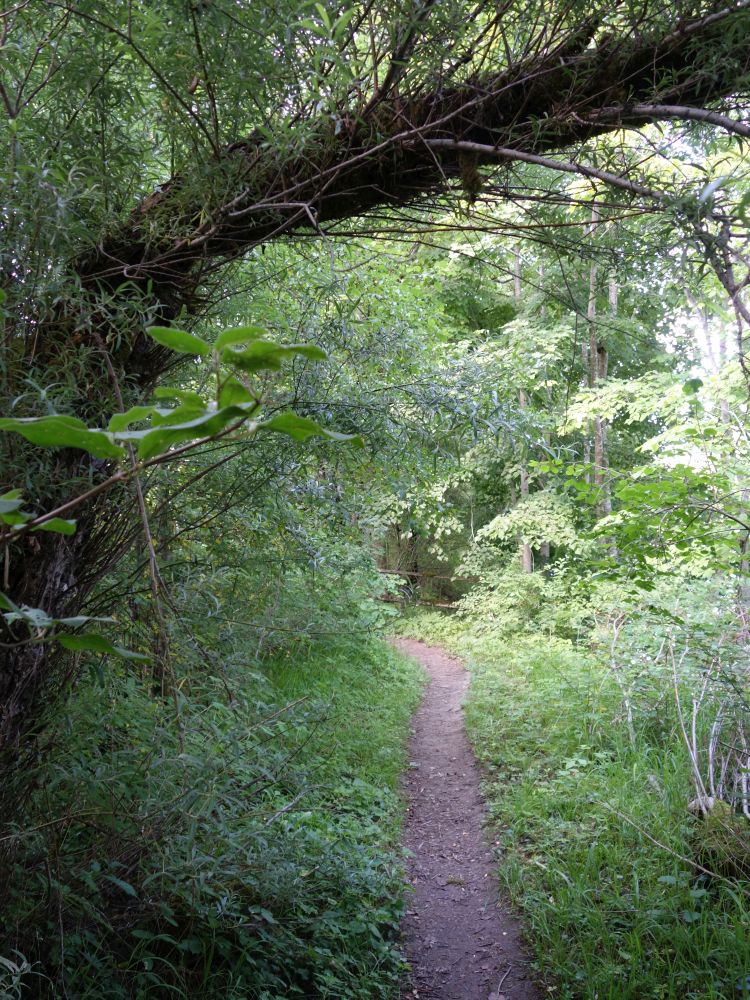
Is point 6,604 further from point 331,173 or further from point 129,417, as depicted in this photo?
point 331,173

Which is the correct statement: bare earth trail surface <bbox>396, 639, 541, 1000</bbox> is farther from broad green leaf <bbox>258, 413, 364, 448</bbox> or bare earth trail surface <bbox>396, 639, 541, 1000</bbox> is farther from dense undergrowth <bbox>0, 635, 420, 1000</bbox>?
broad green leaf <bbox>258, 413, 364, 448</bbox>

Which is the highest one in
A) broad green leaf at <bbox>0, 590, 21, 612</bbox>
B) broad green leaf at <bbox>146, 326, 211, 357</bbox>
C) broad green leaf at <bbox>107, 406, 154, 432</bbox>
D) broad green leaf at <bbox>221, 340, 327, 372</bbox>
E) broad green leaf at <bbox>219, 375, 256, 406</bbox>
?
broad green leaf at <bbox>146, 326, 211, 357</bbox>

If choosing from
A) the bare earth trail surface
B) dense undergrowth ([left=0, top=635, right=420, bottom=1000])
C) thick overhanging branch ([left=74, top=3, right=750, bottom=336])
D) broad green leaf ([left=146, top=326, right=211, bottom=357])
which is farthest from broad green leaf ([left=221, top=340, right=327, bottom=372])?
the bare earth trail surface

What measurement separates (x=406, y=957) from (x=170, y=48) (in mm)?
3869

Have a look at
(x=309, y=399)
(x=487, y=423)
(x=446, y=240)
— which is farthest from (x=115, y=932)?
(x=446, y=240)

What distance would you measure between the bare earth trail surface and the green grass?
0.47 feet

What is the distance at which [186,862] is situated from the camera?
7.43 feet

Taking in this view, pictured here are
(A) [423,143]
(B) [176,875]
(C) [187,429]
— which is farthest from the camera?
(B) [176,875]

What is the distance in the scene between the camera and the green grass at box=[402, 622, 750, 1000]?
2.95m

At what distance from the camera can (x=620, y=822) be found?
404cm

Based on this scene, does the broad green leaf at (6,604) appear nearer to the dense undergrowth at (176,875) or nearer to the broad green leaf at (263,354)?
the broad green leaf at (263,354)

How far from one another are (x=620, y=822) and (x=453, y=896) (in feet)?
3.68

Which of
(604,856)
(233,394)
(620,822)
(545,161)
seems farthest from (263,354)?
(620,822)

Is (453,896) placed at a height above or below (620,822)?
below
